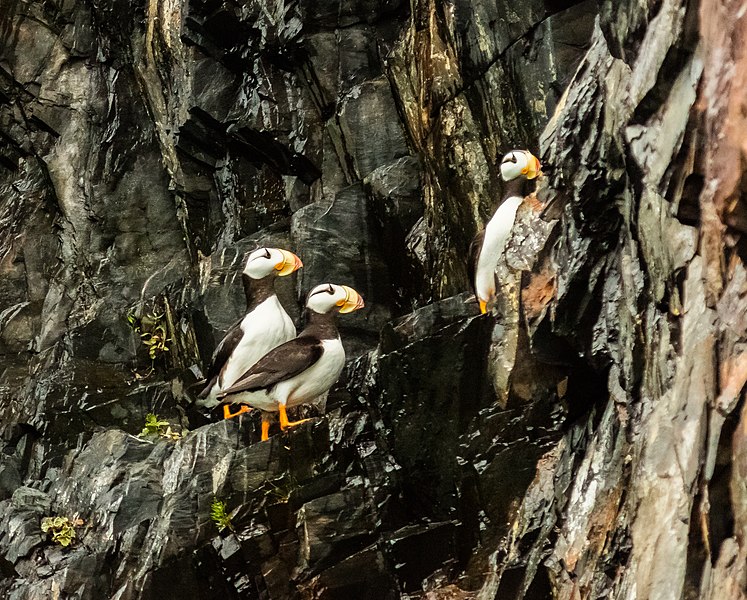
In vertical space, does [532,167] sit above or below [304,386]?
above

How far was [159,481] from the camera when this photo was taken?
7477 mm

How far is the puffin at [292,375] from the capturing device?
6.80 m

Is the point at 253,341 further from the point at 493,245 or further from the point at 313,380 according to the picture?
the point at 493,245

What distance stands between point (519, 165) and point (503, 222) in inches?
15.9

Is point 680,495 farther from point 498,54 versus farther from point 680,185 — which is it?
point 498,54

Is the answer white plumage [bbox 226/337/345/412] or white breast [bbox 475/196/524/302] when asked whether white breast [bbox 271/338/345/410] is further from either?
white breast [bbox 475/196/524/302]

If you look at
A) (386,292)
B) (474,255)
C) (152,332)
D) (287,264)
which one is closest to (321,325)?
(287,264)

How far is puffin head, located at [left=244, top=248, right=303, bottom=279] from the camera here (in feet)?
25.4

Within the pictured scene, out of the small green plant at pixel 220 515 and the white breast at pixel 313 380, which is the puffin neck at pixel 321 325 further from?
the small green plant at pixel 220 515

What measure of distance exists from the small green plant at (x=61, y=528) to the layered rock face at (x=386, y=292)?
0.17 ft

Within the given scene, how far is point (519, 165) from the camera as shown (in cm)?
680

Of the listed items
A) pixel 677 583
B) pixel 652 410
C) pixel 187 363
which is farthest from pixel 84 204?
pixel 677 583

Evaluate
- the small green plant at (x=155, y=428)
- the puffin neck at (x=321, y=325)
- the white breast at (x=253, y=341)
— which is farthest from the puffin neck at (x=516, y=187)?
the small green plant at (x=155, y=428)

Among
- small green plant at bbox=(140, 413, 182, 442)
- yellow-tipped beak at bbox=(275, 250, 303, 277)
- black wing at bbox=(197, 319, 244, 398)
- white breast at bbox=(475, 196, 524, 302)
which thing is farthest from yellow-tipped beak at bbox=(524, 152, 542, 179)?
small green plant at bbox=(140, 413, 182, 442)
